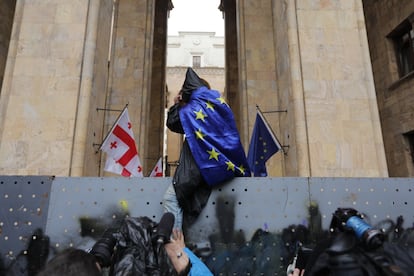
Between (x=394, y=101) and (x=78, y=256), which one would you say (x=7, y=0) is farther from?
(x=394, y=101)

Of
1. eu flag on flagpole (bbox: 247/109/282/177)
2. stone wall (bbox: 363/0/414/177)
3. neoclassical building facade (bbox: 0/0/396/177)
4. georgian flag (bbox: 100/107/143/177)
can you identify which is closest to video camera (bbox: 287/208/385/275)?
neoclassical building facade (bbox: 0/0/396/177)

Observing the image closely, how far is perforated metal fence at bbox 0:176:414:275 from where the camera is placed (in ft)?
11.7

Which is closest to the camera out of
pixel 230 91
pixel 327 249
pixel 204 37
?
pixel 327 249

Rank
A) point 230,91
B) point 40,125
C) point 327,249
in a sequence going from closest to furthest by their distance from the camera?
1. point 327,249
2. point 40,125
3. point 230,91

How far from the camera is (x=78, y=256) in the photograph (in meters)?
1.71

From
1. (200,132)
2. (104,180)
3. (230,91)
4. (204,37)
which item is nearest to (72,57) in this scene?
(104,180)

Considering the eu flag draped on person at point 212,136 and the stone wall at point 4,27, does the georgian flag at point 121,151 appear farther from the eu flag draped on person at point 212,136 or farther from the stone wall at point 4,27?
the stone wall at point 4,27

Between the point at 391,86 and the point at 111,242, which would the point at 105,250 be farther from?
the point at 391,86

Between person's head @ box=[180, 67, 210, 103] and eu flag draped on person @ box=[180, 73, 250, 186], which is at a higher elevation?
person's head @ box=[180, 67, 210, 103]

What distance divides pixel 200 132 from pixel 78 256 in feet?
7.00

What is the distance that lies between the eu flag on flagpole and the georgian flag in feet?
9.84

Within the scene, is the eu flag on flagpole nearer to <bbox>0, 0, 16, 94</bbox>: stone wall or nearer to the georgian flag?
the georgian flag

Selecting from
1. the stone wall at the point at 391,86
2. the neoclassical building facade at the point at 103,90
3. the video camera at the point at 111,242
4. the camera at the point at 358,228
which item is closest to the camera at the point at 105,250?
the video camera at the point at 111,242

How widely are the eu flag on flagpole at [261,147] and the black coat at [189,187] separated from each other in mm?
4071
